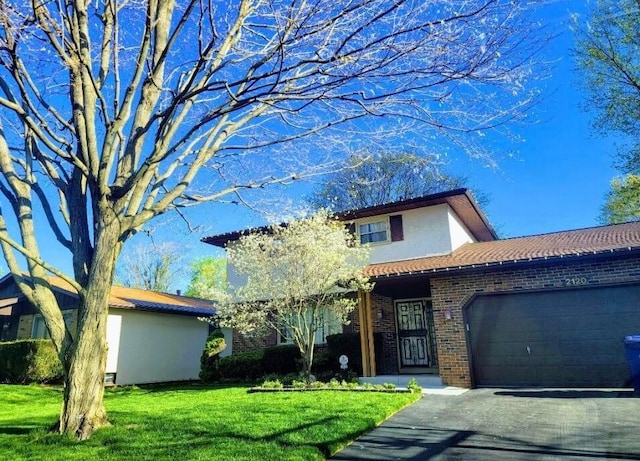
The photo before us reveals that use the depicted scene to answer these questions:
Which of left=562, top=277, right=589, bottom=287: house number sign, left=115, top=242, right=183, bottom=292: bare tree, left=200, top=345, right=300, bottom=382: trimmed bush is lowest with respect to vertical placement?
left=200, top=345, right=300, bottom=382: trimmed bush

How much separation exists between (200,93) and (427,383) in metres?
8.69

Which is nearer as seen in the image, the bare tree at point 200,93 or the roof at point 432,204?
the bare tree at point 200,93

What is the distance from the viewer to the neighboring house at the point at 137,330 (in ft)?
50.1

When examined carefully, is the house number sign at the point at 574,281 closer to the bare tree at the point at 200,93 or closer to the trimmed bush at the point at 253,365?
the bare tree at the point at 200,93

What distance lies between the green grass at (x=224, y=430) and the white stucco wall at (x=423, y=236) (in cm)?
581

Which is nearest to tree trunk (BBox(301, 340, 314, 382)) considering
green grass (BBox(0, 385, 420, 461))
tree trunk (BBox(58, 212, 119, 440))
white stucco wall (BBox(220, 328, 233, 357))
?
green grass (BBox(0, 385, 420, 461))

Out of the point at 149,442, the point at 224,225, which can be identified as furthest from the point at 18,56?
the point at 149,442

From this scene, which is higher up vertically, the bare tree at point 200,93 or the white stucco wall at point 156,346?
the bare tree at point 200,93

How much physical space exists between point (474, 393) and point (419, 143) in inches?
239

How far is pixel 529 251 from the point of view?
1130 cm

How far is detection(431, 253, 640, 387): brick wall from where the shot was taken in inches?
378

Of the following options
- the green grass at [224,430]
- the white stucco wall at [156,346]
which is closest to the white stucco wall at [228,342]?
the white stucco wall at [156,346]

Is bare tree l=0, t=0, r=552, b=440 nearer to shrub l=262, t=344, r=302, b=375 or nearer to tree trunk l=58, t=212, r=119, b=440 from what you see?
tree trunk l=58, t=212, r=119, b=440

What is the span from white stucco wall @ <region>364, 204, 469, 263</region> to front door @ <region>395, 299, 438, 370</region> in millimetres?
1672
